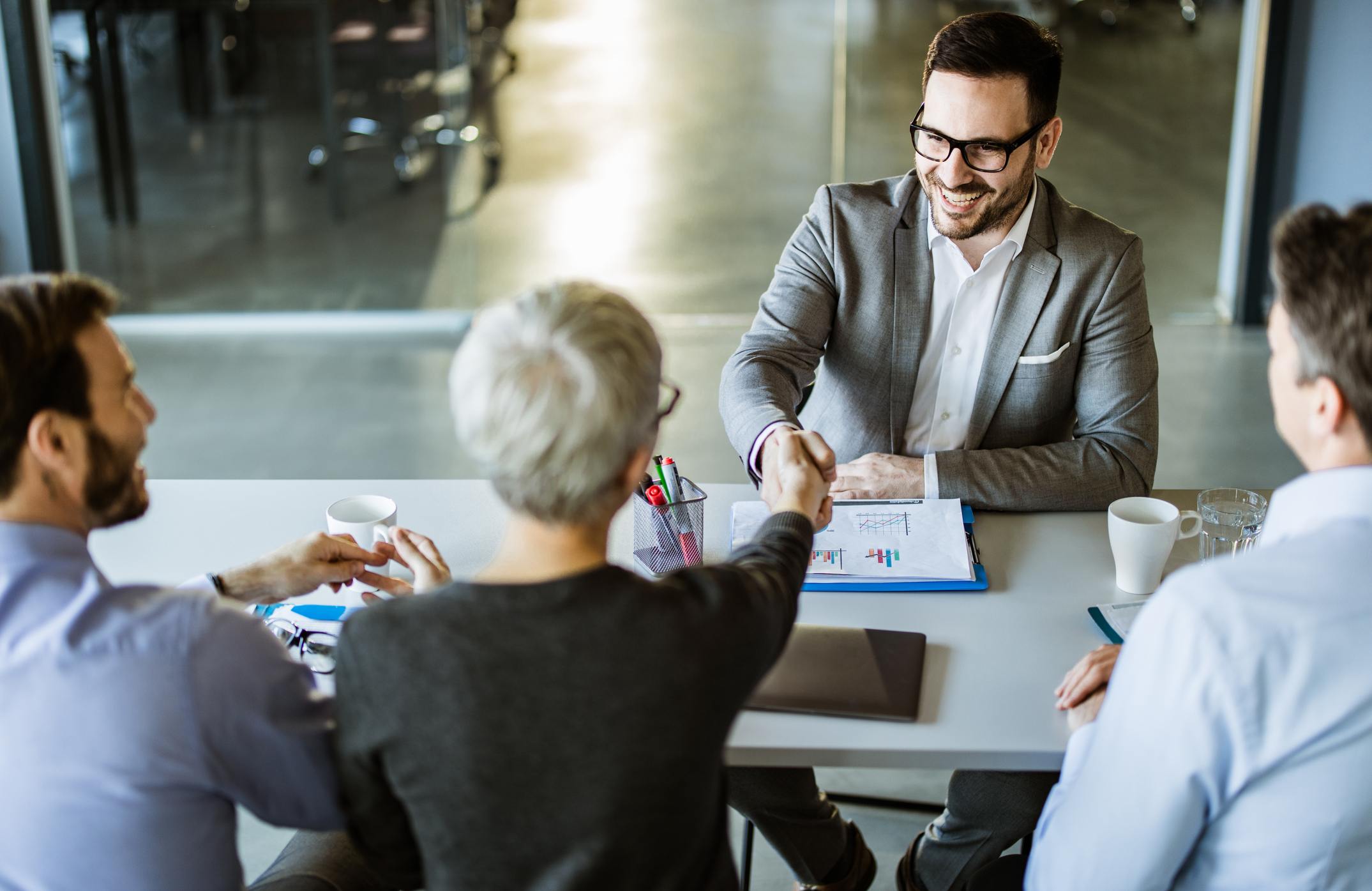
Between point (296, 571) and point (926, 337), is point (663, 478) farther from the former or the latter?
point (926, 337)

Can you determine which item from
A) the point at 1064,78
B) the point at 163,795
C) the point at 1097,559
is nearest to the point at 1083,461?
the point at 1097,559

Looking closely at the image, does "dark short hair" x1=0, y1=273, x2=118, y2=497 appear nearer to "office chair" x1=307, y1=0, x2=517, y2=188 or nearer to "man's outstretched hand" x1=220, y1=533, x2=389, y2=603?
"man's outstretched hand" x1=220, y1=533, x2=389, y2=603

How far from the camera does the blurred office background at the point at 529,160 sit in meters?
4.43

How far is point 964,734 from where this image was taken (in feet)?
4.62

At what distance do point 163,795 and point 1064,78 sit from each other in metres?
4.05

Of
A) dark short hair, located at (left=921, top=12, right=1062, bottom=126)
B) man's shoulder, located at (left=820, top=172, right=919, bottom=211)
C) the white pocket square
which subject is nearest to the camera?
dark short hair, located at (left=921, top=12, right=1062, bottom=126)

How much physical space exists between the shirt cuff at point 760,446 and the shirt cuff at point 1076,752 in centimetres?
66

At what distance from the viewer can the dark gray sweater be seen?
1041 mm

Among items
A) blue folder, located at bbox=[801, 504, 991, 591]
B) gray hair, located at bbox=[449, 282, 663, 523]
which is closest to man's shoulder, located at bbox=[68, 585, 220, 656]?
gray hair, located at bbox=[449, 282, 663, 523]

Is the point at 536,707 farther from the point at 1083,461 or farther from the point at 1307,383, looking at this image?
the point at 1083,461

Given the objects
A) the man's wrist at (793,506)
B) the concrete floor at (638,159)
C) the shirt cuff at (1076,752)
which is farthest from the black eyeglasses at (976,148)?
the concrete floor at (638,159)

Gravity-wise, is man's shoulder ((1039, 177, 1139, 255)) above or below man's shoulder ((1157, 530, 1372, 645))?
above

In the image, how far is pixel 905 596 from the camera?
5.52 feet

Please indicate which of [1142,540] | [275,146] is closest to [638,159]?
[275,146]
